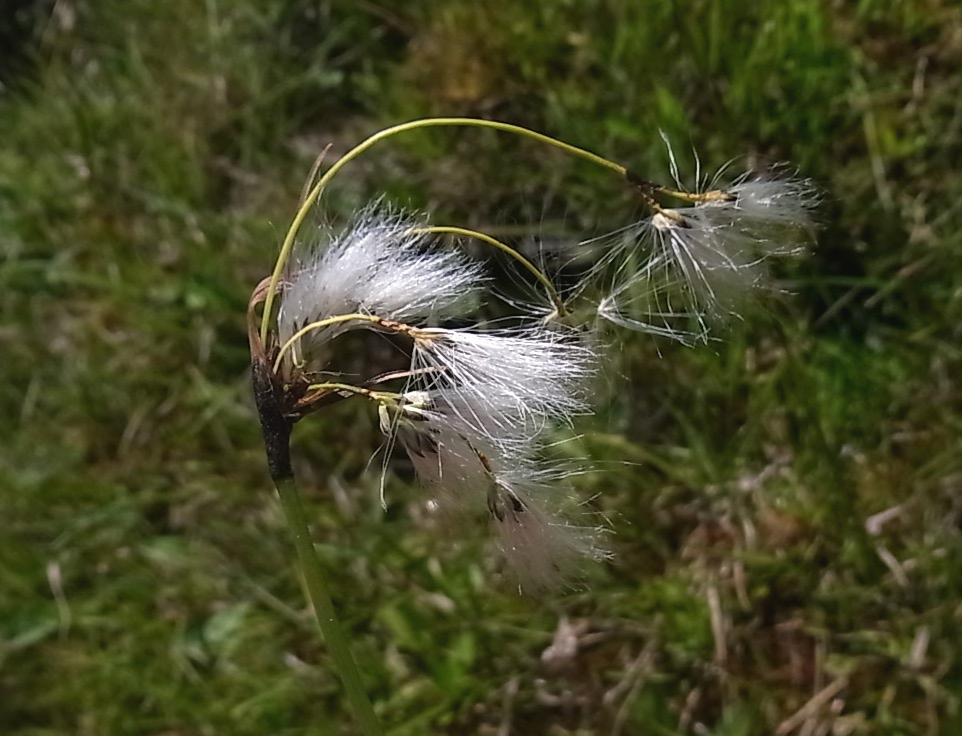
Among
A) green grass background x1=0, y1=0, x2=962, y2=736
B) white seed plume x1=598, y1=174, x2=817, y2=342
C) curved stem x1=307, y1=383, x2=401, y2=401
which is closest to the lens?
curved stem x1=307, y1=383, x2=401, y2=401

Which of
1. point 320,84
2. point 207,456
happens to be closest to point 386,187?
point 320,84

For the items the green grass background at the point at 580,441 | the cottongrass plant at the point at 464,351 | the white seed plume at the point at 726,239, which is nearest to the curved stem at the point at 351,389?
the cottongrass plant at the point at 464,351

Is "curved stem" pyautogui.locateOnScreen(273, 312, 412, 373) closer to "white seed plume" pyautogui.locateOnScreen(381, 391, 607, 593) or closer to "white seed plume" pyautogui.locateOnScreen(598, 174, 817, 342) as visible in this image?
"white seed plume" pyautogui.locateOnScreen(381, 391, 607, 593)

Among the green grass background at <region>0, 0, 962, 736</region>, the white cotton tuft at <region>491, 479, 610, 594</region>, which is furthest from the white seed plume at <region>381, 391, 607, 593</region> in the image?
the green grass background at <region>0, 0, 962, 736</region>

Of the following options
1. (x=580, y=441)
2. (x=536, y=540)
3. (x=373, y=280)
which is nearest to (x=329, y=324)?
(x=373, y=280)

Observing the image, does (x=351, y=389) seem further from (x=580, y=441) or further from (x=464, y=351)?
(x=580, y=441)

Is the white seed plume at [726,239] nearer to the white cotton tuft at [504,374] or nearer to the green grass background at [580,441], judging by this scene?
the white cotton tuft at [504,374]
